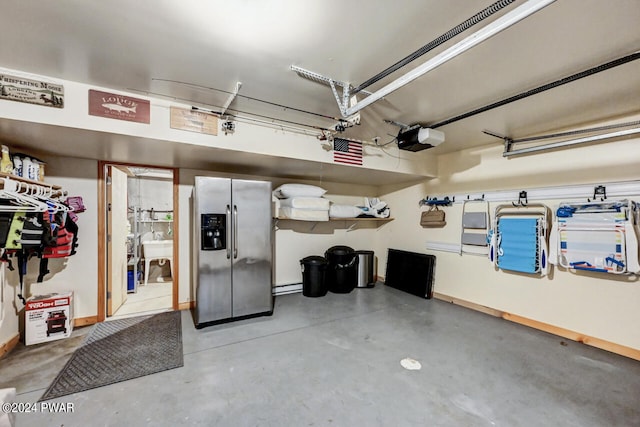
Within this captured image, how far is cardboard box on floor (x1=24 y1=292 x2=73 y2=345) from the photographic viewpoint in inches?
109

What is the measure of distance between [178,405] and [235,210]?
2094mm

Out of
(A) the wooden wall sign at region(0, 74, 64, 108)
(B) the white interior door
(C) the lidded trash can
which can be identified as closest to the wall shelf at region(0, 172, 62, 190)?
(B) the white interior door

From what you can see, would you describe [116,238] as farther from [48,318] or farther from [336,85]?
[336,85]

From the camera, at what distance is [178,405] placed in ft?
6.35

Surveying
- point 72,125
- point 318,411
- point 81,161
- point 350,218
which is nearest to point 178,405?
point 318,411

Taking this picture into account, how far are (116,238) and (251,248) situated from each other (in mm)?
2023

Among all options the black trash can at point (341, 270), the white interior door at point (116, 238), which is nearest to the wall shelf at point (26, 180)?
the white interior door at point (116, 238)

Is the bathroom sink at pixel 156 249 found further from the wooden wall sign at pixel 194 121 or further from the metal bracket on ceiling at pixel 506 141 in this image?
the metal bracket on ceiling at pixel 506 141

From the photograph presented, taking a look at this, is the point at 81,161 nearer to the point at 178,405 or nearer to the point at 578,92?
the point at 178,405

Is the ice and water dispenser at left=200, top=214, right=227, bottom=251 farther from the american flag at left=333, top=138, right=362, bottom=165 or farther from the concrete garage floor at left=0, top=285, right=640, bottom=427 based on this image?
the american flag at left=333, top=138, right=362, bottom=165

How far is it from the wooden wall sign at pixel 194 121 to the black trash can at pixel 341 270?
289cm

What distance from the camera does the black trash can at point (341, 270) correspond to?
4.65m

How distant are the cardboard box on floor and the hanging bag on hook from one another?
5126 mm

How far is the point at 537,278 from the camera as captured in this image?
10.9ft
